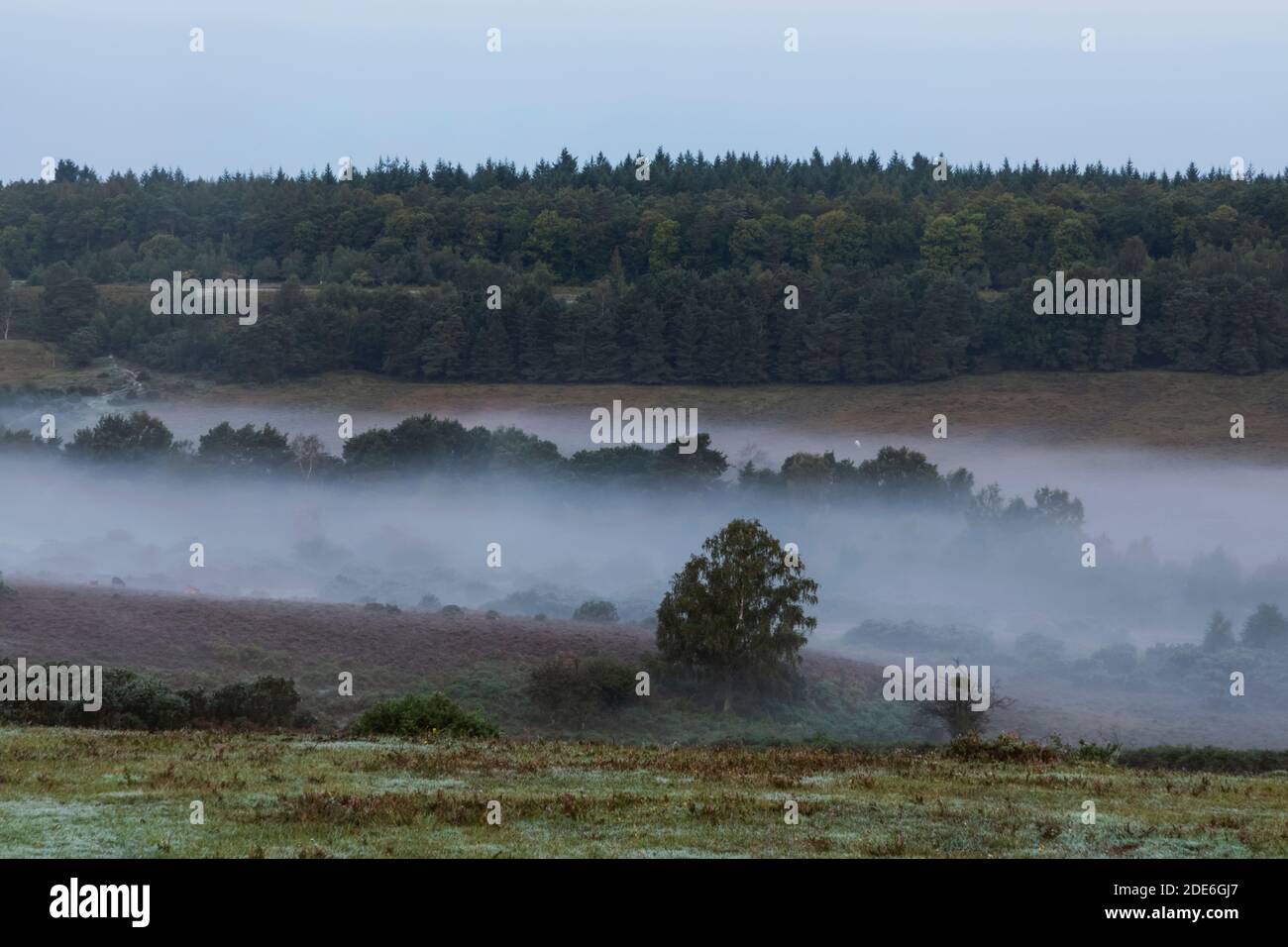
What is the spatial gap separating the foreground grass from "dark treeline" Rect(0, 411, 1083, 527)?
284ft

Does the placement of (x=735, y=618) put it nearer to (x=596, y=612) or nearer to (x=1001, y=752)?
(x=596, y=612)

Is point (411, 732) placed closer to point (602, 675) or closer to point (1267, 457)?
point (602, 675)

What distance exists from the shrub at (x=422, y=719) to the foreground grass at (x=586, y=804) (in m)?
6.62

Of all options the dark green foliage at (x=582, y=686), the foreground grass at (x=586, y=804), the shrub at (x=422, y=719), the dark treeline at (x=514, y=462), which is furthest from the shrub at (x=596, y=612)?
the foreground grass at (x=586, y=804)

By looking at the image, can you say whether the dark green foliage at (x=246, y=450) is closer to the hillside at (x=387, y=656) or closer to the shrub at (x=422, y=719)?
the hillside at (x=387, y=656)

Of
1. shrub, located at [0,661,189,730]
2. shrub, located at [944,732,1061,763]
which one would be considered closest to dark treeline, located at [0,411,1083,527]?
shrub, located at [0,661,189,730]

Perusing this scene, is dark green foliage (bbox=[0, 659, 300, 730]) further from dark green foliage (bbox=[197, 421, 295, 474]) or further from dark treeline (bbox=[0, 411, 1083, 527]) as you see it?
dark green foliage (bbox=[197, 421, 295, 474])

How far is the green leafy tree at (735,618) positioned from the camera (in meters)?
58.3

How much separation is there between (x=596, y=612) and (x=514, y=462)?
38892mm

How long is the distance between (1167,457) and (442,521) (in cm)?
6278

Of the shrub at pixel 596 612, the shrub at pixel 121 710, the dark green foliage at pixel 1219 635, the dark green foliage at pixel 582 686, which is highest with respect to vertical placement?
the shrub at pixel 121 710

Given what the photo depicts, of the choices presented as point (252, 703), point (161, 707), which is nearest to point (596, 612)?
point (252, 703)

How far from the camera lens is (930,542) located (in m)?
106

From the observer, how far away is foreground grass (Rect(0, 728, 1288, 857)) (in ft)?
51.9
